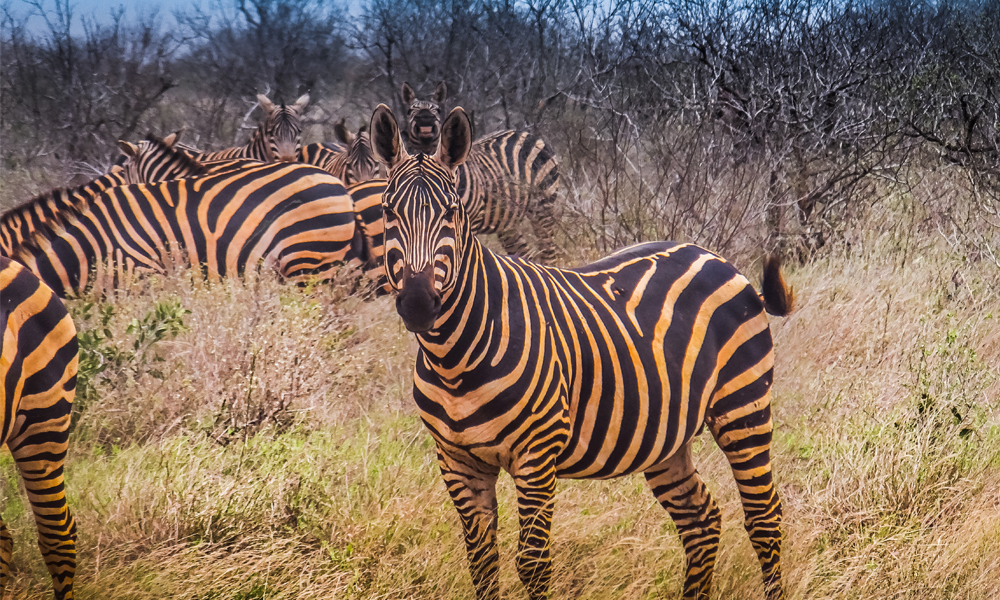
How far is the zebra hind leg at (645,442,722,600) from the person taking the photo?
3.24 meters

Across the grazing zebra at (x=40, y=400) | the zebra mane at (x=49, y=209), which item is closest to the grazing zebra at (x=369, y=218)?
the zebra mane at (x=49, y=209)

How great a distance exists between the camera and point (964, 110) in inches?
303

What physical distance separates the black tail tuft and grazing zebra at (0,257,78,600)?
2616 millimetres

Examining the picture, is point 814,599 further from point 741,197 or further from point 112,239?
point 112,239

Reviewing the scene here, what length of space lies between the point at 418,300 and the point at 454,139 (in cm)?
61

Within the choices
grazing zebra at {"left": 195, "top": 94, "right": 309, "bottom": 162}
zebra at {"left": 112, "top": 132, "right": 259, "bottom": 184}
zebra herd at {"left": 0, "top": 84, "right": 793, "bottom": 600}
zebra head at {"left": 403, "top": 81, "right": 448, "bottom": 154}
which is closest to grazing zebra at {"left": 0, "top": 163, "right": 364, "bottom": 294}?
zebra at {"left": 112, "top": 132, "right": 259, "bottom": 184}

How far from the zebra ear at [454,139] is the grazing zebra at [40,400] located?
1371 mm

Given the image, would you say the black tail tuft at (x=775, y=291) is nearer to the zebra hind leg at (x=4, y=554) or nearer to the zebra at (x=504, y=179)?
the zebra hind leg at (x=4, y=554)

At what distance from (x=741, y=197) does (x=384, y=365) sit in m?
2.92

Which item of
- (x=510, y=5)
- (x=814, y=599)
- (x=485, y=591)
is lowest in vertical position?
(x=814, y=599)

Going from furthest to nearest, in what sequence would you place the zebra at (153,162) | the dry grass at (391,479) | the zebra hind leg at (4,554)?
the zebra at (153,162)
the dry grass at (391,479)
the zebra hind leg at (4,554)

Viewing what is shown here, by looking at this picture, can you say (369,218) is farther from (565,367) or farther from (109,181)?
(565,367)

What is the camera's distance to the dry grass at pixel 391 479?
306 cm

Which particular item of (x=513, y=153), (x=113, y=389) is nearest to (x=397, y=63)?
(x=513, y=153)
